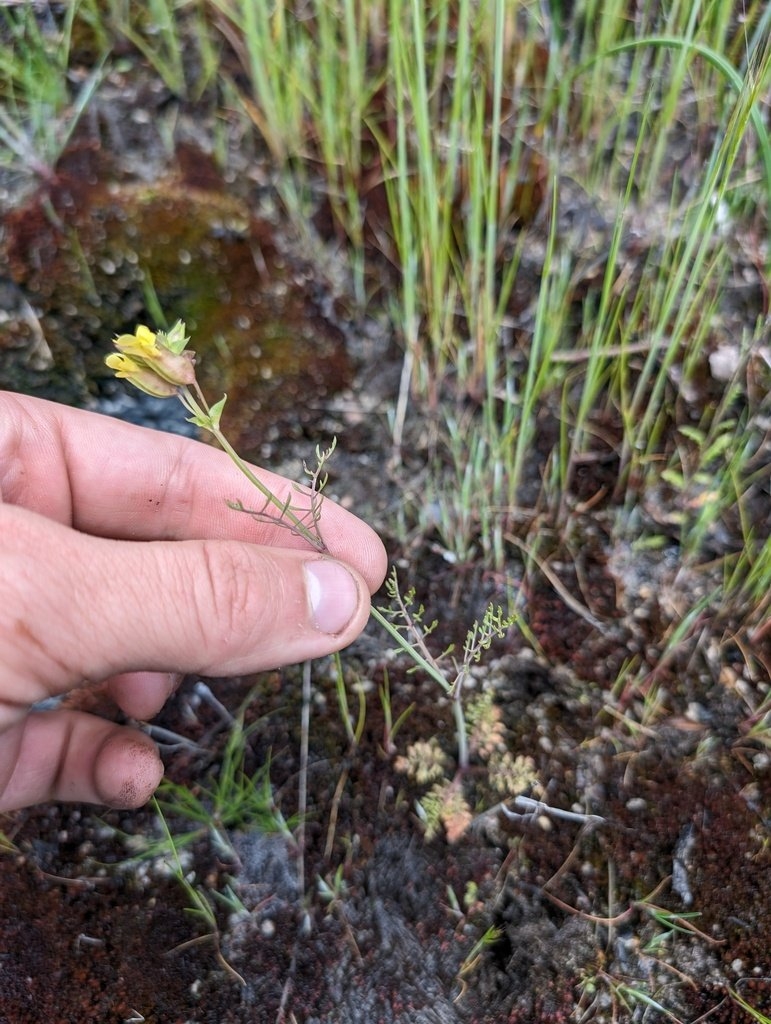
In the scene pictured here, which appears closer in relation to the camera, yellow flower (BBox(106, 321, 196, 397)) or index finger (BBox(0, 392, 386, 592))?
yellow flower (BBox(106, 321, 196, 397))

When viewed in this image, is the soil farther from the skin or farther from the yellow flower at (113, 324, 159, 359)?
the yellow flower at (113, 324, 159, 359)

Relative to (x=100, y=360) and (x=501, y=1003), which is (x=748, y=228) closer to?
(x=100, y=360)

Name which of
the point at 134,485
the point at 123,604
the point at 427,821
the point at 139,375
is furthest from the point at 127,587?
the point at 427,821

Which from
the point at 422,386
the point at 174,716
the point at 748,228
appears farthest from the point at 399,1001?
the point at 748,228

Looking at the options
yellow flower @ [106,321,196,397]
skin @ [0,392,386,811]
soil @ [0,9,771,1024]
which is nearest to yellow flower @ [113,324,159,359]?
yellow flower @ [106,321,196,397]

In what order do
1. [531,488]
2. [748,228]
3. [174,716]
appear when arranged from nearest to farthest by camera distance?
[174,716] < [531,488] < [748,228]

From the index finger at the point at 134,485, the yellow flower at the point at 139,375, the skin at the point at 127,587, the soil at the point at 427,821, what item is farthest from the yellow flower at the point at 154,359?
the soil at the point at 427,821

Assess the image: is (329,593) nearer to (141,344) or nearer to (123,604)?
(123,604)
